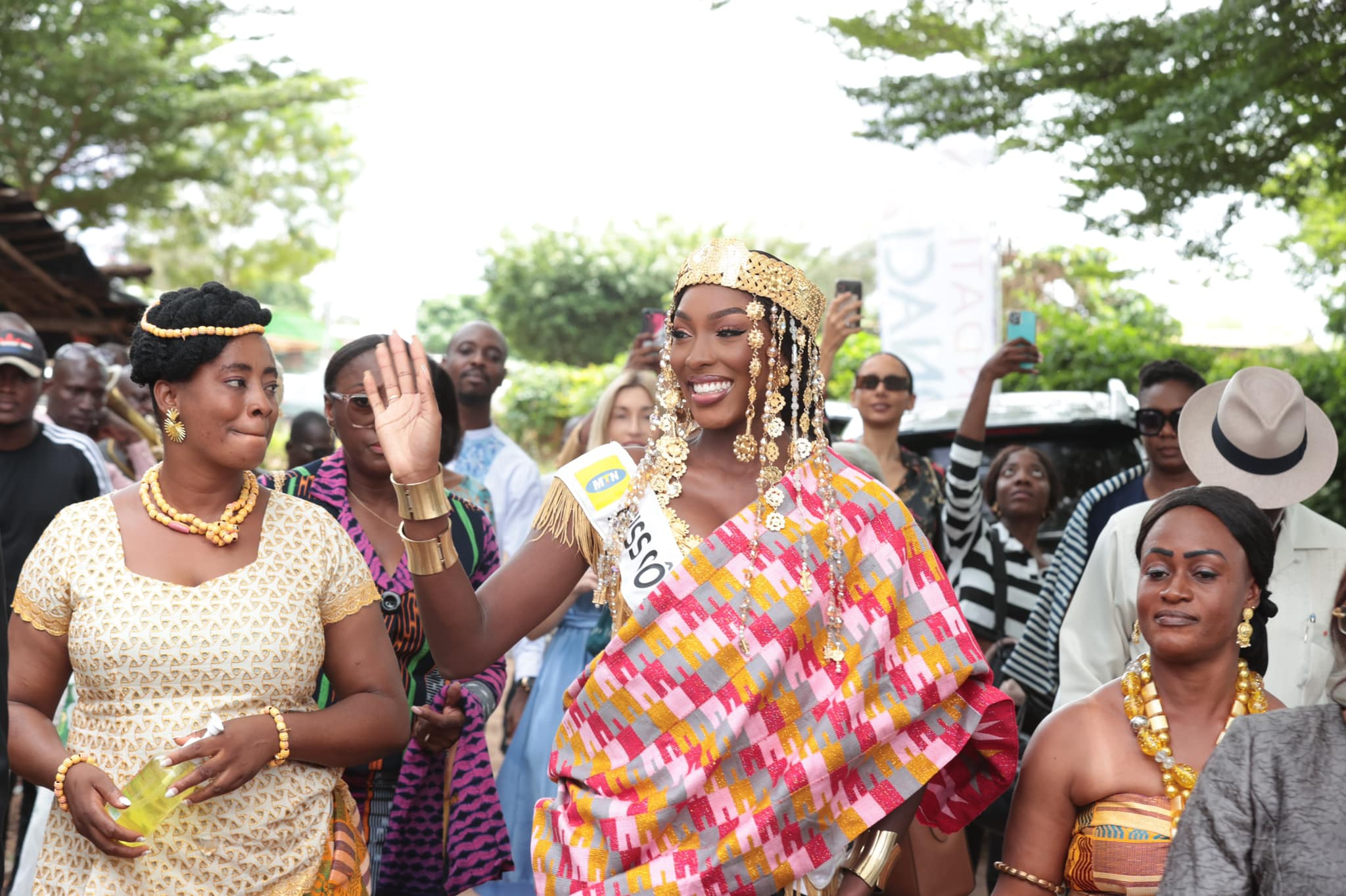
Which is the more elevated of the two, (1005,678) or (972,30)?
(972,30)

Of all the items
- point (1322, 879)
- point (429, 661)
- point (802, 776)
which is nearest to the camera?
point (1322, 879)

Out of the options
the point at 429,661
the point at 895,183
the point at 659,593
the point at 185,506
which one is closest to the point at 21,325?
the point at 429,661

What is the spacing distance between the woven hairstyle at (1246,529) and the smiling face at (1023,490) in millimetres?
3089

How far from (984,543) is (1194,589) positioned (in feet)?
9.55

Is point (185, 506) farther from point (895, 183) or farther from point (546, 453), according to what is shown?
point (546, 453)

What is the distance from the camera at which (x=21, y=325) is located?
6.22 m

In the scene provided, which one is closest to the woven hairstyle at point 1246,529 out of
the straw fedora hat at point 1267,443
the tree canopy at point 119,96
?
the straw fedora hat at point 1267,443

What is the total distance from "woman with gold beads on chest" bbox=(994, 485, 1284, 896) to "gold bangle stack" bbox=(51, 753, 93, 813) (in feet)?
6.75

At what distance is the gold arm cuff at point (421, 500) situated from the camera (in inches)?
118

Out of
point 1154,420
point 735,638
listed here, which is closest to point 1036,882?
point 735,638

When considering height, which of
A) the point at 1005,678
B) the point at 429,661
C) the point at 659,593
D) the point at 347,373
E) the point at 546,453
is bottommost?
the point at 546,453

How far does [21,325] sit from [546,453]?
2524cm

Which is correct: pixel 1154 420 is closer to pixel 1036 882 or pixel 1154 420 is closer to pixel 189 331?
pixel 1036 882

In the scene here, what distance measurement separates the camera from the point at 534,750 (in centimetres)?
559
